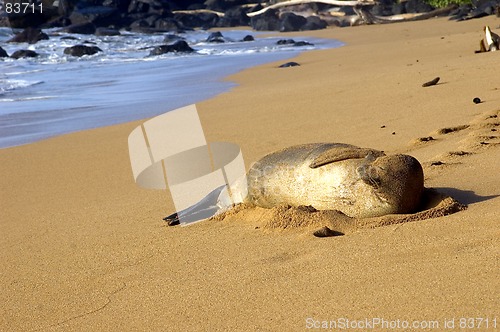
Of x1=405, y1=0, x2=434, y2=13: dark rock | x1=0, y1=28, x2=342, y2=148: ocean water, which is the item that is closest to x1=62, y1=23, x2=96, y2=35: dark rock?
x1=0, y1=28, x2=342, y2=148: ocean water

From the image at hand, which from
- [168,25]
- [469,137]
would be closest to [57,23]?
[168,25]

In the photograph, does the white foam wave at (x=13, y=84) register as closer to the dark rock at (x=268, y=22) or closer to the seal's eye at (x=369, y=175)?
the seal's eye at (x=369, y=175)

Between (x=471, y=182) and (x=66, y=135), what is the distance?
4.58 meters

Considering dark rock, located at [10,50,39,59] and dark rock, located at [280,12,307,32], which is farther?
dark rock, located at [280,12,307,32]

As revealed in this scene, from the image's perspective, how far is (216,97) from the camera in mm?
9625

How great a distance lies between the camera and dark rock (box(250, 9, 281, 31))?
3105 cm

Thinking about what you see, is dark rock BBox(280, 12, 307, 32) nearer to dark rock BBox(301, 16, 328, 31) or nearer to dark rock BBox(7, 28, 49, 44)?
dark rock BBox(301, 16, 328, 31)

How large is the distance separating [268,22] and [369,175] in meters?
28.3

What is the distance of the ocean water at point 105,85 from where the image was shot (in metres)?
8.49

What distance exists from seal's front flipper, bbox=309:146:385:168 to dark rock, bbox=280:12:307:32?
25.7 m

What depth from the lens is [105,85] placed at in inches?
483

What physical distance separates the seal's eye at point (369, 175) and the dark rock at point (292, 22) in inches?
1020

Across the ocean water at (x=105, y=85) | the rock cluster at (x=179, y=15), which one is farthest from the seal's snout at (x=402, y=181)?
the rock cluster at (x=179, y=15)

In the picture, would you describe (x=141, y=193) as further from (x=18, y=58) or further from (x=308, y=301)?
(x=18, y=58)
